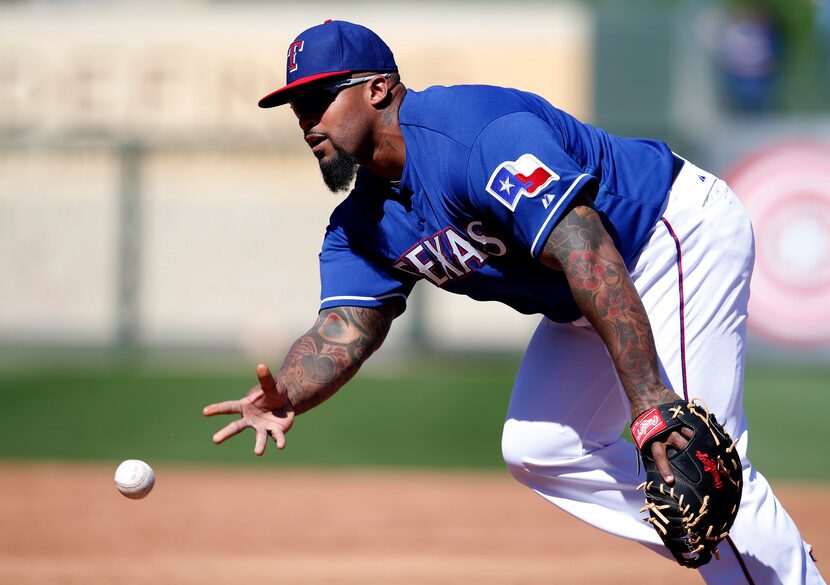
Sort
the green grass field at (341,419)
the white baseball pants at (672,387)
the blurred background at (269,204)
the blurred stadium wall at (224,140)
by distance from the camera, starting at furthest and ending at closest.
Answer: the blurred stadium wall at (224,140) → the blurred background at (269,204) → the green grass field at (341,419) → the white baseball pants at (672,387)

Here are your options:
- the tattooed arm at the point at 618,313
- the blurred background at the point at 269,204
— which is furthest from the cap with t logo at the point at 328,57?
the blurred background at the point at 269,204

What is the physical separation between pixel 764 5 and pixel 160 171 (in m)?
8.45

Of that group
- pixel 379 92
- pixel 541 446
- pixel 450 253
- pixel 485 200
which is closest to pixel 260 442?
pixel 450 253

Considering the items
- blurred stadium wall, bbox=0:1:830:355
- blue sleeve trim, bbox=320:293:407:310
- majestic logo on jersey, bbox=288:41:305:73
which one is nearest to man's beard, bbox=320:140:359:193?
majestic logo on jersey, bbox=288:41:305:73

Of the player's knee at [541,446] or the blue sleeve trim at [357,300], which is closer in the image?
the player's knee at [541,446]

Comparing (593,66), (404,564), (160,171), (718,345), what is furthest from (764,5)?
(718,345)

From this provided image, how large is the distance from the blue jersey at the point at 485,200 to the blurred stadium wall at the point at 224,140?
9374 mm

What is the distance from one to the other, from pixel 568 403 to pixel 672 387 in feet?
1.50

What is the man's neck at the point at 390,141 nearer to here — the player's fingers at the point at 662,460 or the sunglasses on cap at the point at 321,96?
the sunglasses on cap at the point at 321,96

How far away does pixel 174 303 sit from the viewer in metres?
14.8

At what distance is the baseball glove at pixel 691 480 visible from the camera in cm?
325

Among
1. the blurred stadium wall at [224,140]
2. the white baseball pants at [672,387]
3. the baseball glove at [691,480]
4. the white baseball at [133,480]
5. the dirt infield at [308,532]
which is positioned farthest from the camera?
the blurred stadium wall at [224,140]

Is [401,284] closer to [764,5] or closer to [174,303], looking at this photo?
[174,303]

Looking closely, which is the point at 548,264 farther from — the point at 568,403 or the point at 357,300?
the point at 357,300
